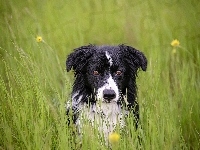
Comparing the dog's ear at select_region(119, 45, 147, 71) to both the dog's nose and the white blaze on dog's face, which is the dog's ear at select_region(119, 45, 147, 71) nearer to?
the white blaze on dog's face

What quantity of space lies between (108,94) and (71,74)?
139 centimetres

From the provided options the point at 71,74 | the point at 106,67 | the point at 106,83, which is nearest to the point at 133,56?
the point at 106,67

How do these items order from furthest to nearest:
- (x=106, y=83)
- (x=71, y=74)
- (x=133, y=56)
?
(x=71, y=74) → (x=133, y=56) → (x=106, y=83)

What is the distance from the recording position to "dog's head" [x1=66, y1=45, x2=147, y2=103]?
411cm

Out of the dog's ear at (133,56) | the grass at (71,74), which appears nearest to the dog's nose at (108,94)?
the grass at (71,74)

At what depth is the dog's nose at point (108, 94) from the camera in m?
3.91

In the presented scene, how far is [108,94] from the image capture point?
3902 millimetres


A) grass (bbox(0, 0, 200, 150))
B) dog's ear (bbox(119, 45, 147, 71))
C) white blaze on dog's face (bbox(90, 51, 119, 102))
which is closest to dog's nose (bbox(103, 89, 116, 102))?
white blaze on dog's face (bbox(90, 51, 119, 102))

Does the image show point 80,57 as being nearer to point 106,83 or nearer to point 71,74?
point 106,83

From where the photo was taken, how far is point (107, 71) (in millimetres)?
4195

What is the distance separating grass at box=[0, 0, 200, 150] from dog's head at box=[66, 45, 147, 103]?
0.19 m

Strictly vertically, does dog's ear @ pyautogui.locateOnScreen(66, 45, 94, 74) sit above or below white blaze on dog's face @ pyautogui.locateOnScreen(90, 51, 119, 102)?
above

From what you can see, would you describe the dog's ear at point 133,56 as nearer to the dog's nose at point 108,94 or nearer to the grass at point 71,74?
the grass at point 71,74

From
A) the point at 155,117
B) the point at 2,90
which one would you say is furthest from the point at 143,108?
the point at 2,90
